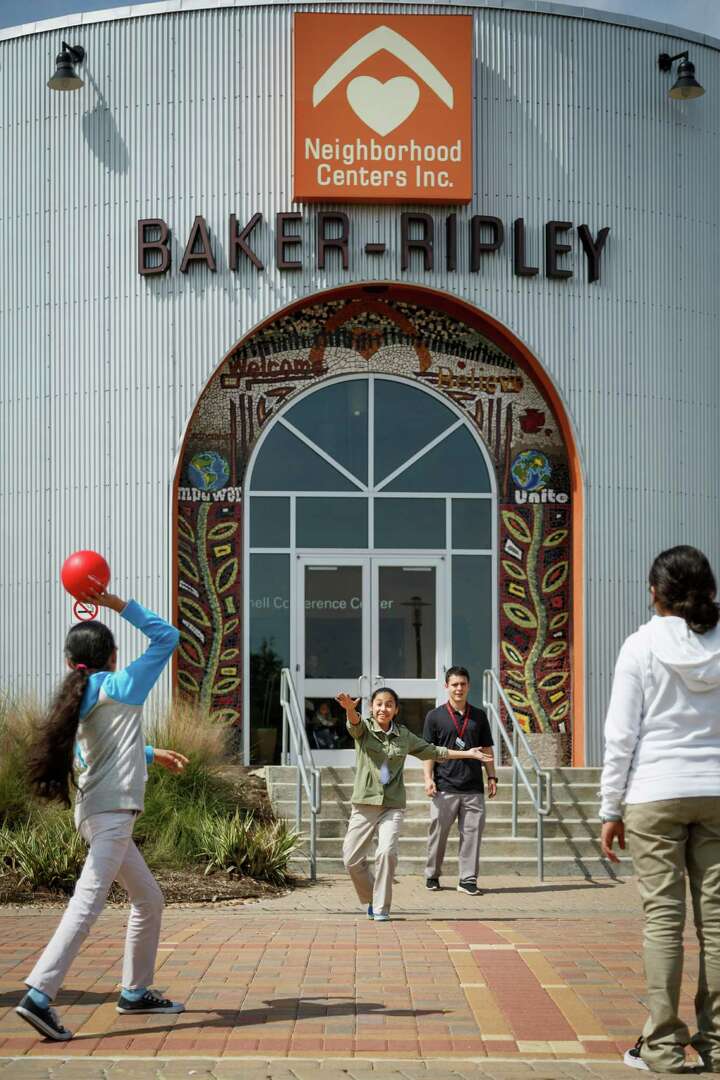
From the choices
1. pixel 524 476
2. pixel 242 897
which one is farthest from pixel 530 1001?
pixel 524 476

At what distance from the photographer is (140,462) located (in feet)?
59.2

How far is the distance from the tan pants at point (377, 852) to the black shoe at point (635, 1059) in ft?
16.0

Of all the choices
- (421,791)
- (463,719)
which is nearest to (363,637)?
(421,791)

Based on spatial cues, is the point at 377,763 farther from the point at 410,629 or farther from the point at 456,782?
the point at 410,629

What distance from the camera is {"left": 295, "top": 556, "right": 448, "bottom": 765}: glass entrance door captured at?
18141 mm

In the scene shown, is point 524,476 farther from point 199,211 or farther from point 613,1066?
point 613,1066

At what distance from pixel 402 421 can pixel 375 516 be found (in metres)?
1.24

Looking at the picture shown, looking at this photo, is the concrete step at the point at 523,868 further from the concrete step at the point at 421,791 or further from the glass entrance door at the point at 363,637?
the glass entrance door at the point at 363,637

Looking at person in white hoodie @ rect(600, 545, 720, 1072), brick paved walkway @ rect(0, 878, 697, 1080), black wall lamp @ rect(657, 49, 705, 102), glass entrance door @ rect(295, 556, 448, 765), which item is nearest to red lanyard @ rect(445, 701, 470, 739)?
brick paved walkway @ rect(0, 878, 697, 1080)

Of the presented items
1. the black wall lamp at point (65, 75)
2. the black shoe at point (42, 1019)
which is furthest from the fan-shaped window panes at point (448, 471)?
the black shoe at point (42, 1019)

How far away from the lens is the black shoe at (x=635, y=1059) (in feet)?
20.1

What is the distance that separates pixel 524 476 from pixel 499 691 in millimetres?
2706

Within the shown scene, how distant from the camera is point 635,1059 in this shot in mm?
6164

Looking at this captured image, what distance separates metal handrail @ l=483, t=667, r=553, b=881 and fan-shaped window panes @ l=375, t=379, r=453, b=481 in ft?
8.49
